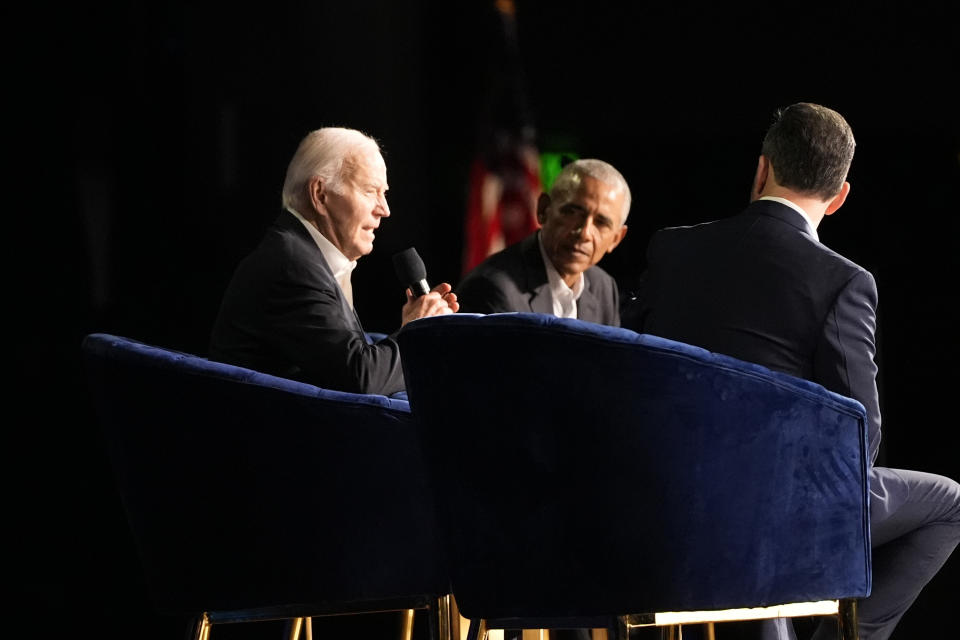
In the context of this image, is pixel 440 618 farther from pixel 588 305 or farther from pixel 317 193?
pixel 588 305

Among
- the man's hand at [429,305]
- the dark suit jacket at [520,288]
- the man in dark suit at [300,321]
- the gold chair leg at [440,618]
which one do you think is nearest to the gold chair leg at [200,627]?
the gold chair leg at [440,618]

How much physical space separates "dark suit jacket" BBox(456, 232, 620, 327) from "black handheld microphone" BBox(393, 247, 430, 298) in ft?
2.02

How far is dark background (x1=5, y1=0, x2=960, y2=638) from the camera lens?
157 inches

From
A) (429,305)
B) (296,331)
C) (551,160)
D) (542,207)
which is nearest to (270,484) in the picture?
(296,331)

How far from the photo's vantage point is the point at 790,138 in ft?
7.07

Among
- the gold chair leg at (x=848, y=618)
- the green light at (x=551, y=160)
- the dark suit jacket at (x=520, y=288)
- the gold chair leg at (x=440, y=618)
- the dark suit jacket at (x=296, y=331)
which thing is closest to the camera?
the gold chair leg at (x=848, y=618)

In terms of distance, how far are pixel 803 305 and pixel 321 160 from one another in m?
1.15

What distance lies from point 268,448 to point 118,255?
252 cm

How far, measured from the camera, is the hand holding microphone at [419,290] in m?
2.41

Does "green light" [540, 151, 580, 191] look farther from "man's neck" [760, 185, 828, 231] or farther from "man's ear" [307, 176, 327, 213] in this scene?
"man's neck" [760, 185, 828, 231]

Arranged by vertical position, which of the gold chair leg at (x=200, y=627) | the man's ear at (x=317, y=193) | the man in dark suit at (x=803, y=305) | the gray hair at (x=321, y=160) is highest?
the gray hair at (x=321, y=160)

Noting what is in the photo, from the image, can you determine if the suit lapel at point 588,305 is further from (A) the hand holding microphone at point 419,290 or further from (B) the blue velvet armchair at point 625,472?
(B) the blue velvet armchair at point 625,472

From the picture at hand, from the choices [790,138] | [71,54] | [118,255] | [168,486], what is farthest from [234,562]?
[71,54]

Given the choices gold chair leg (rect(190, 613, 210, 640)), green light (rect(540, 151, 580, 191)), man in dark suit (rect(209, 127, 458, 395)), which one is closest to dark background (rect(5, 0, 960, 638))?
green light (rect(540, 151, 580, 191))
